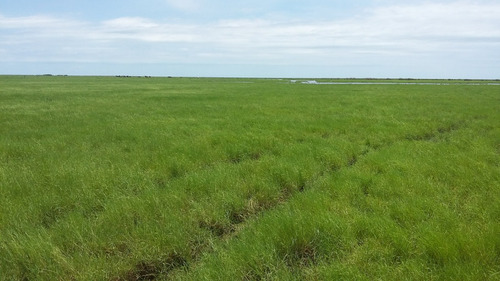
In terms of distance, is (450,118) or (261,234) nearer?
(261,234)

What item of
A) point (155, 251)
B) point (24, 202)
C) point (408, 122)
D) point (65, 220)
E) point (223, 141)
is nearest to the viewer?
point (155, 251)

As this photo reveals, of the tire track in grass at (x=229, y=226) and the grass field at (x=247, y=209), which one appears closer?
the grass field at (x=247, y=209)

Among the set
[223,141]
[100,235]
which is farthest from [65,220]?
[223,141]

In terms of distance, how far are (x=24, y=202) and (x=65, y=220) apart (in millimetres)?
1292

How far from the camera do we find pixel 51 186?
6.99 metres

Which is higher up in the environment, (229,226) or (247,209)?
(247,209)

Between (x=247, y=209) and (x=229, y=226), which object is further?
(x=247, y=209)

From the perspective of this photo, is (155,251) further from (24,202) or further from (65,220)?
(24,202)

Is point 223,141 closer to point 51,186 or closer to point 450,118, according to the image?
point 51,186

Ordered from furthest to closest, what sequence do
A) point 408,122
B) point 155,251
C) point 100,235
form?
point 408,122
point 100,235
point 155,251

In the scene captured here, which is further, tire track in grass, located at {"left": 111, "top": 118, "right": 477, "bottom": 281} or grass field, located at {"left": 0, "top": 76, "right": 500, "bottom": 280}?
tire track in grass, located at {"left": 111, "top": 118, "right": 477, "bottom": 281}

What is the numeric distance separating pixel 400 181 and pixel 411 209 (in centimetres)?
167

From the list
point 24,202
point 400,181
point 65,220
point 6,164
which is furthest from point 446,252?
point 6,164

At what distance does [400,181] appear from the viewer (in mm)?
7242
